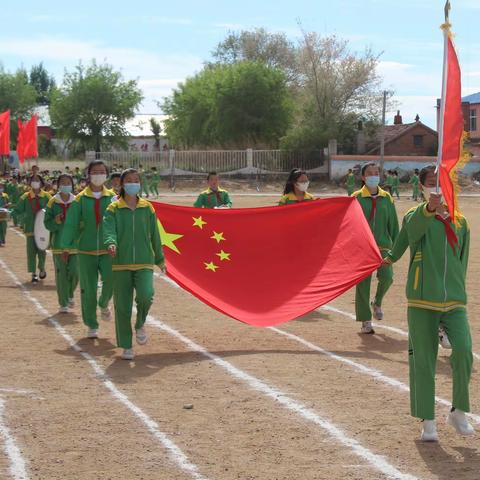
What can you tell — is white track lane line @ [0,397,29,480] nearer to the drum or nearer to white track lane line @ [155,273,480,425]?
white track lane line @ [155,273,480,425]

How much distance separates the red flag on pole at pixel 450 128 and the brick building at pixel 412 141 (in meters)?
62.5

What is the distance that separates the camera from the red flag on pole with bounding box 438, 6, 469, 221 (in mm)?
6789

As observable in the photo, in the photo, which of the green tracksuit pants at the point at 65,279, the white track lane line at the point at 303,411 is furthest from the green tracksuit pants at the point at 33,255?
the white track lane line at the point at 303,411

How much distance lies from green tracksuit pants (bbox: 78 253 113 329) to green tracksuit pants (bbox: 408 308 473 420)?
5221 mm

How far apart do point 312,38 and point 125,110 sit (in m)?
14.3

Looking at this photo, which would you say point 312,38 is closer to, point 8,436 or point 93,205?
point 93,205

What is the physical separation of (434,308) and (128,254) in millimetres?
4003

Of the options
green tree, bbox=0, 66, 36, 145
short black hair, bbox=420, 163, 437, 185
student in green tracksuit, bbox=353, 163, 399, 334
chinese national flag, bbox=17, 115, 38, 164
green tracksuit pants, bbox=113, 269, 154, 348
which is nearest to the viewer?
short black hair, bbox=420, 163, 437, 185

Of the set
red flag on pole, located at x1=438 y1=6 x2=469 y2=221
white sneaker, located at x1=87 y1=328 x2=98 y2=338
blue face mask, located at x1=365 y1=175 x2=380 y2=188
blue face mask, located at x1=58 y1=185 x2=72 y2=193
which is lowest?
white sneaker, located at x1=87 y1=328 x2=98 y2=338

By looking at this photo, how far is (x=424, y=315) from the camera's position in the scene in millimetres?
7203

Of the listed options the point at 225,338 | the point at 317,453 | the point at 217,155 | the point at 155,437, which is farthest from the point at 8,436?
the point at 217,155

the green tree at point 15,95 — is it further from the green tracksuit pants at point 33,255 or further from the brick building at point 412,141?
the green tracksuit pants at point 33,255

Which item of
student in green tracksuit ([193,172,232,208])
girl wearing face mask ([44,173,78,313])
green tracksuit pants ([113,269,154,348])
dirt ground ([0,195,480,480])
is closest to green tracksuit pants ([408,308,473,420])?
dirt ground ([0,195,480,480])

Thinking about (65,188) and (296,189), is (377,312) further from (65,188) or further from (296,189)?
(65,188)
